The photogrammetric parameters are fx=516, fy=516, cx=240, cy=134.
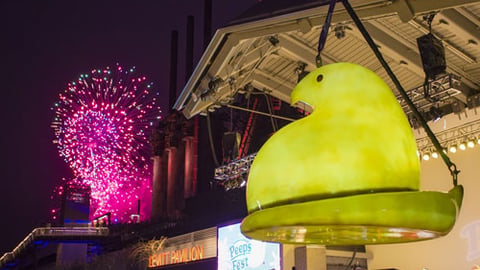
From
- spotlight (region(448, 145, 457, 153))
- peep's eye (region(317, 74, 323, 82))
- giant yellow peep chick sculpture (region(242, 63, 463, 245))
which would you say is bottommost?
giant yellow peep chick sculpture (region(242, 63, 463, 245))

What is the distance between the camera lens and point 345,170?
976 millimetres

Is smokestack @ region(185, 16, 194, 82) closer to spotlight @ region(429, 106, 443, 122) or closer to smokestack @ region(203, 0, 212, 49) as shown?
smokestack @ region(203, 0, 212, 49)

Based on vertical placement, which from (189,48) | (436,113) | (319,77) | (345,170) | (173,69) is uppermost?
(189,48)

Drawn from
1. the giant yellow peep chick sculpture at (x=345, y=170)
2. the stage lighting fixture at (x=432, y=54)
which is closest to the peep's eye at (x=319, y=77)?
the giant yellow peep chick sculpture at (x=345, y=170)

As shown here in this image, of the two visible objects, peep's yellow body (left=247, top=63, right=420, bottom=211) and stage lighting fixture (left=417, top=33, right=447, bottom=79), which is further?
stage lighting fixture (left=417, top=33, right=447, bottom=79)

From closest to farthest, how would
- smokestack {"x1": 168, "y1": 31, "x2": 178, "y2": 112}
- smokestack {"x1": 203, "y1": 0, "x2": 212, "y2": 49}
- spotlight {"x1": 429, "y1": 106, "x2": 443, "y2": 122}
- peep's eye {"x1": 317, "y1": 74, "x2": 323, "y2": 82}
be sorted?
peep's eye {"x1": 317, "y1": 74, "x2": 323, "y2": 82}
spotlight {"x1": 429, "y1": 106, "x2": 443, "y2": 122}
smokestack {"x1": 203, "y1": 0, "x2": 212, "y2": 49}
smokestack {"x1": 168, "y1": 31, "x2": 178, "y2": 112}

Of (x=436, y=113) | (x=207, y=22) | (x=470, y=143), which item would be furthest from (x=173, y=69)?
(x=436, y=113)

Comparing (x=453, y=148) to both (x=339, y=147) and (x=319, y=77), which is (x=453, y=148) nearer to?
(x=319, y=77)

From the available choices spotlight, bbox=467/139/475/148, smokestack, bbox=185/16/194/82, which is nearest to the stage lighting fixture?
spotlight, bbox=467/139/475/148

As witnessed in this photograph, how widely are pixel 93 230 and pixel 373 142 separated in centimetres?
2526

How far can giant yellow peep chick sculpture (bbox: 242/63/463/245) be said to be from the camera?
3.06 feet

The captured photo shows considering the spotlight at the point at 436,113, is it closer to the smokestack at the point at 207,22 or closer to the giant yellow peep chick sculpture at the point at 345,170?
the giant yellow peep chick sculpture at the point at 345,170

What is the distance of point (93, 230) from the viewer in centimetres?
2477

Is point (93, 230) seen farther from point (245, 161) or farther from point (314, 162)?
point (314, 162)
